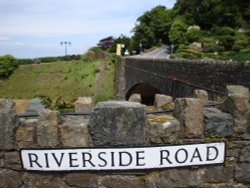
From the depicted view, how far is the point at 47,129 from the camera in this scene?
3.63 m

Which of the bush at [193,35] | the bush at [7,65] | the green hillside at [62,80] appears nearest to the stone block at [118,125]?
the bush at [193,35]

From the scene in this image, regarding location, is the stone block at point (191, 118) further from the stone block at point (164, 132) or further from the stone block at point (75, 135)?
the stone block at point (75, 135)

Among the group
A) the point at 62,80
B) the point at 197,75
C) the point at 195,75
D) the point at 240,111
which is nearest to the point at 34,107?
the point at 240,111

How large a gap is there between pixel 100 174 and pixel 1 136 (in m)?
1.02

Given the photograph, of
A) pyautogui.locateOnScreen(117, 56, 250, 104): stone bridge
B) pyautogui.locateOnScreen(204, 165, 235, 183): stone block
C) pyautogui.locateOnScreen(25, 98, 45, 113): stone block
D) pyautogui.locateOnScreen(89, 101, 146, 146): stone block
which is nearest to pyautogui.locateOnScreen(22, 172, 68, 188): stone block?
pyautogui.locateOnScreen(89, 101, 146, 146): stone block

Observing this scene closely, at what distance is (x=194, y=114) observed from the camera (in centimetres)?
369

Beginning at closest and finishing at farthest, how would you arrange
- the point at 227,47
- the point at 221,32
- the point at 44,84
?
the point at 227,47 < the point at 221,32 < the point at 44,84

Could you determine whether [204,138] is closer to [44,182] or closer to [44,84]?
[44,182]

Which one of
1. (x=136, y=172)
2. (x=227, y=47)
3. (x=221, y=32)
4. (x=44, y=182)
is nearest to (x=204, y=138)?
(x=136, y=172)

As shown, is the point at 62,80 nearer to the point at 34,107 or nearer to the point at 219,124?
the point at 34,107

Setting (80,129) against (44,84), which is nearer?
(80,129)

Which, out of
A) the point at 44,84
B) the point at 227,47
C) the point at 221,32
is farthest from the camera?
the point at 44,84

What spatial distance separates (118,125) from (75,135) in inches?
16.7

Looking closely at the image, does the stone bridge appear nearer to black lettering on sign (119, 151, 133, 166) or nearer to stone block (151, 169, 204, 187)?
stone block (151, 169, 204, 187)
